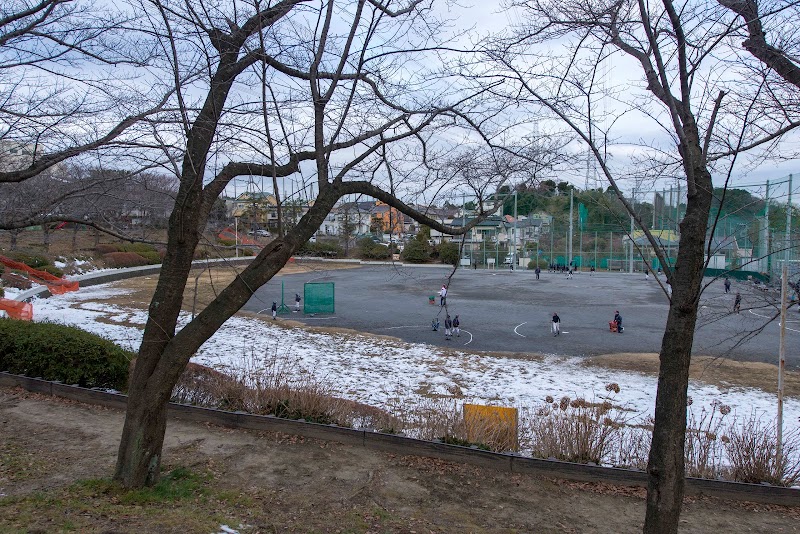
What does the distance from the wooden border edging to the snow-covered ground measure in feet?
11.3

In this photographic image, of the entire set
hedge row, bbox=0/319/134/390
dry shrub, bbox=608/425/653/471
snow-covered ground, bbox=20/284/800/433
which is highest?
hedge row, bbox=0/319/134/390

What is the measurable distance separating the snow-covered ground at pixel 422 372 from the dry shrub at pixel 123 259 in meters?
23.4

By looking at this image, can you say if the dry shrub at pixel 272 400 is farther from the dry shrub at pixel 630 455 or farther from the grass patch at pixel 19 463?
the dry shrub at pixel 630 455

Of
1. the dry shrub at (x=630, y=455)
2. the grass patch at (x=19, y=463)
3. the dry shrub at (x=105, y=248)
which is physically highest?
the dry shrub at (x=105, y=248)

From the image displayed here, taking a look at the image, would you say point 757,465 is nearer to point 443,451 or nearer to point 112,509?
point 443,451

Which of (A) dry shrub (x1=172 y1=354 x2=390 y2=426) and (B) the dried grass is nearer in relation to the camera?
(B) the dried grass

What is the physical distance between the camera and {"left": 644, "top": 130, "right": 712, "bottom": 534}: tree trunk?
11.1 ft

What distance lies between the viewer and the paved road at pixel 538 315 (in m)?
18.7

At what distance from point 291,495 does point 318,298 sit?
21.3 m

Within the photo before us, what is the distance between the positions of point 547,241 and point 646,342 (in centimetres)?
4301

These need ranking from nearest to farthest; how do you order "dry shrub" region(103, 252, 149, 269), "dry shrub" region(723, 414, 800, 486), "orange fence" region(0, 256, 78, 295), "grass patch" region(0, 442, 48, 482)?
"grass patch" region(0, 442, 48, 482) → "dry shrub" region(723, 414, 800, 486) → "orange fence" region(0, 256, 78, 295) → "dry shrub" region(103, 252, 149, 269)

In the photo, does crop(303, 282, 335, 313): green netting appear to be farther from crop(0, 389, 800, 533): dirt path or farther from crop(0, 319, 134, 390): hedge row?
crop(0, 389, 800, 533): dirt path

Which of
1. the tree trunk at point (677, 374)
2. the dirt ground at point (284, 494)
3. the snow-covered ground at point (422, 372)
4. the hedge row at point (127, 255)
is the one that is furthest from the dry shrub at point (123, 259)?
the tree trunk at point (677, 374)

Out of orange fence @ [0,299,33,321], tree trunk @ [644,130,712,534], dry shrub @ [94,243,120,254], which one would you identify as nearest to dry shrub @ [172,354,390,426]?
tree trunk @ [644,130,712,534]
